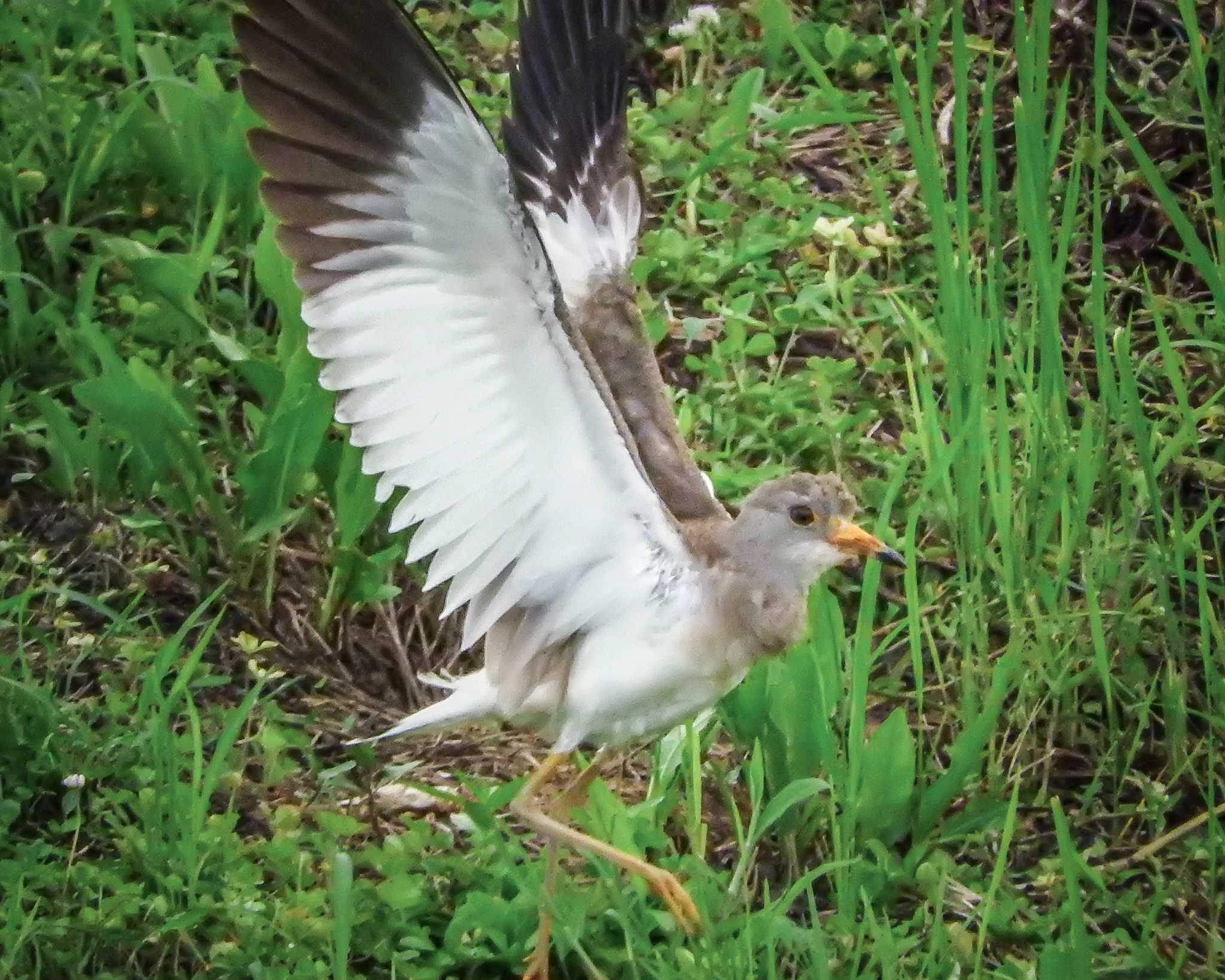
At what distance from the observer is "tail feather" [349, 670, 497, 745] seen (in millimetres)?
3609

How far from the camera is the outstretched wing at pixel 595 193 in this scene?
3.71 m

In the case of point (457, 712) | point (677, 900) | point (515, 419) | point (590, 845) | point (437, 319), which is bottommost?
point (677, 900)

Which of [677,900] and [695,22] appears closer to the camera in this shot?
[677,900]

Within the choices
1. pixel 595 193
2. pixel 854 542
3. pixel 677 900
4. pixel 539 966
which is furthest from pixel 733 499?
pixel 539 966

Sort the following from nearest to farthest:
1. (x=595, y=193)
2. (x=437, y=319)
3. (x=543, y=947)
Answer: (x=437, y=319) < (x=543, y=947) < (x=595, y=193)

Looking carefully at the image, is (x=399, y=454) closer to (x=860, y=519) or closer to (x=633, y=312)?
(x=633, y=312)

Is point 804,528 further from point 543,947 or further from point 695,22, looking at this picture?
point 695,22

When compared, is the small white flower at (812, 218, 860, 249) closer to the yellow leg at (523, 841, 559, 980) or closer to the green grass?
the green grass

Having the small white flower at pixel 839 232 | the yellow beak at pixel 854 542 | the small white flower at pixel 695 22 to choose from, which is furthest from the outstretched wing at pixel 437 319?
the small white flower at pixel 695 22

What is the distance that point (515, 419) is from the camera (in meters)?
3.22

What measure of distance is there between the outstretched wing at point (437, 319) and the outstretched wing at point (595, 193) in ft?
0.90

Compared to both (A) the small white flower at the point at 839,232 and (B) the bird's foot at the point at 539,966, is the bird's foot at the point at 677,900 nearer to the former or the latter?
(B) the bird's foot at the point at 539,966

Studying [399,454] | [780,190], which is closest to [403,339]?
Answer: [399,454]

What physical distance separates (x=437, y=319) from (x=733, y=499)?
5.06ft
